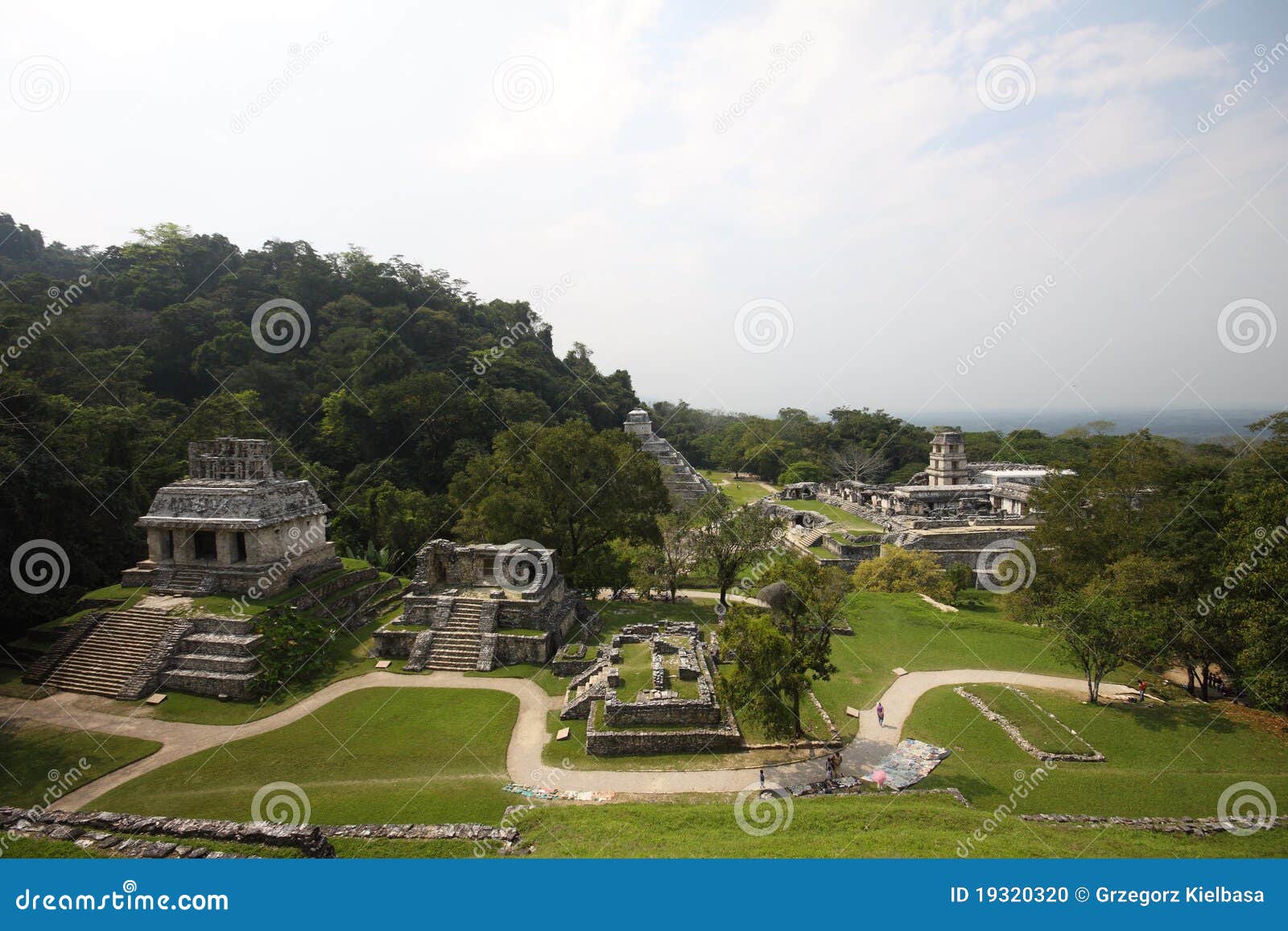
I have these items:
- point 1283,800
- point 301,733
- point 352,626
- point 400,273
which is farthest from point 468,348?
point 1283,800

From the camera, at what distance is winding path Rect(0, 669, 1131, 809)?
42.0ft

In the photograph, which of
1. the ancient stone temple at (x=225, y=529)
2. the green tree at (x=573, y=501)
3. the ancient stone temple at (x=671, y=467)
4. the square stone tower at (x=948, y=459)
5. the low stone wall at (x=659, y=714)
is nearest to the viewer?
the low stone wall at (x=659, y=714)

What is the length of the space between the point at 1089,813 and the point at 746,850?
8303mm

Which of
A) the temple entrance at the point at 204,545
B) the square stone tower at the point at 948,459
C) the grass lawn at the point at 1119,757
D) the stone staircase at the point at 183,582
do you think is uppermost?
the square stone tower at the point at 948,459

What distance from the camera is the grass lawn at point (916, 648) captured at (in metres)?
18.7

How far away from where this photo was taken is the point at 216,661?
54.5 ft

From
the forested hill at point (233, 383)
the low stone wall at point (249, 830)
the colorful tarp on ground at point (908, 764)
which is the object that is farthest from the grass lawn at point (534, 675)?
the forested hill at point (233, 383)

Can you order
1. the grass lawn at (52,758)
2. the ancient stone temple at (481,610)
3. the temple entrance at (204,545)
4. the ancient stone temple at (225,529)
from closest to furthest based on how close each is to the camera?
the grass lawn at (52,758) < the ancient stone temple at (481,610) < the ancient stone temple at (225,529) < the temple entrance at (204,545)

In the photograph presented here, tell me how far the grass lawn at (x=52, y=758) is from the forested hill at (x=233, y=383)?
262 inches

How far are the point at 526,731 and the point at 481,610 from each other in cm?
600

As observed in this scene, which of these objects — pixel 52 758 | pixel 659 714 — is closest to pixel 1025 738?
pixel 659 714

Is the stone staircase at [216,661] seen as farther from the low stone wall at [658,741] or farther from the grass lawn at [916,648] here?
the grass lawn at [916,648]

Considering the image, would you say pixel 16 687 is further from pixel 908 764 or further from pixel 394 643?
pixel 908 764

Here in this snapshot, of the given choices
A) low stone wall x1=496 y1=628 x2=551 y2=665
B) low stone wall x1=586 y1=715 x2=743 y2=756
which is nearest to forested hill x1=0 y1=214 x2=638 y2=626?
low stone wall x1=496 y1=628 x2=551 y2=665
